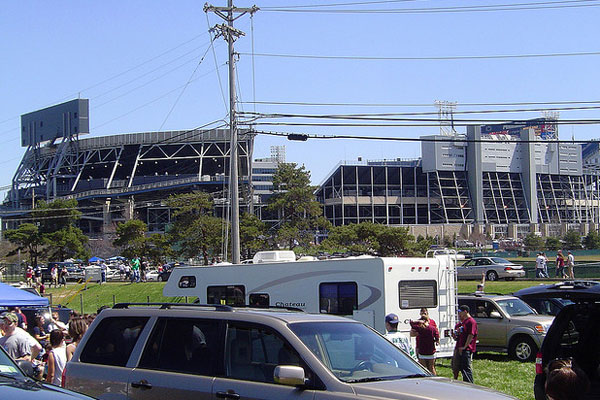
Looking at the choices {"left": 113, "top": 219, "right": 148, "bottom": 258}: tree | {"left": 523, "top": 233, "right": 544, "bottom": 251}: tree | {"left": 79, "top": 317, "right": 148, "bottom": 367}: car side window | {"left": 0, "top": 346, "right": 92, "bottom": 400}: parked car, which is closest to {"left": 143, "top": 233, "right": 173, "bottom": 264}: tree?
{"left": 113, "top": 219, "right": 148, "bottom": 258}: tree

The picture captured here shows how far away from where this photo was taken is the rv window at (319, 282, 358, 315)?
17781mm

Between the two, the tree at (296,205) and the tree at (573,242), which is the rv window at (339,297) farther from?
the tree at (573,242)

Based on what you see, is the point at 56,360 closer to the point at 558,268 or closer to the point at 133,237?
the point at 558,268

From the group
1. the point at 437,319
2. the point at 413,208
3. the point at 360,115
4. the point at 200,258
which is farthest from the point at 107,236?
the point at 437,319

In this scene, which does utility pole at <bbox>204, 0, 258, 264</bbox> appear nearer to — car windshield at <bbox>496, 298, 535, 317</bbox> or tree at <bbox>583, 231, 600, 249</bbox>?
car windshield at <bbox>496, 298, 535, 317</bbox>

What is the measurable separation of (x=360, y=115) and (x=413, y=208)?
80899 mm

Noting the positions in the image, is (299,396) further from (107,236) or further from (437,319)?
(107,236)

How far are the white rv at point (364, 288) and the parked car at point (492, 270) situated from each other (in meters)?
22.9

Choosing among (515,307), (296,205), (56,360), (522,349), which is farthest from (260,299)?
(296,205)

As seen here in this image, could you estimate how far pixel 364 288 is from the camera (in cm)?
1758

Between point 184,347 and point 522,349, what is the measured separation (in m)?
13.2

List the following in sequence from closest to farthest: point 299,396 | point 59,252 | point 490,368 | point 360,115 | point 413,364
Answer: point 299,396
point 413,364
point 490,368
point 360,115
point 59,252

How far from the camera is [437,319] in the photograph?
711 inches

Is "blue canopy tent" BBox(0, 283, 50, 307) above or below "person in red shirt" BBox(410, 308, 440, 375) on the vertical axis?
above
